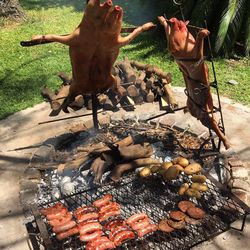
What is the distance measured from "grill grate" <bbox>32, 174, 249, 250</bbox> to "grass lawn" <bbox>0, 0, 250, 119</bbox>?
3220 millimetres

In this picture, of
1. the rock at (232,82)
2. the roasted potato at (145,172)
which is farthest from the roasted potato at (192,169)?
the rock at (232,82)

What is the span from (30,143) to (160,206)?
261cm

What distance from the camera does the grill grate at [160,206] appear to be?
13.2ft

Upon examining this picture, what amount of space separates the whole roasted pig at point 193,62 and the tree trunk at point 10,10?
975 centimetres

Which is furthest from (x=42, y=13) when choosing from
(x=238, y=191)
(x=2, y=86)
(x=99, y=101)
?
(x=238, y=191)

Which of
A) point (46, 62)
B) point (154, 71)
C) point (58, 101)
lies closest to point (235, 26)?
point (154, 71)

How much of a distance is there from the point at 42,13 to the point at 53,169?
10.6m

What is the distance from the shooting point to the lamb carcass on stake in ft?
13.4

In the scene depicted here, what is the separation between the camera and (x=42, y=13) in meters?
14.3

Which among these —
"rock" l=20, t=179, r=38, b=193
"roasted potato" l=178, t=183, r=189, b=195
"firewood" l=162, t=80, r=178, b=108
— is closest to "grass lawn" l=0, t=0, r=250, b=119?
"firewood" l=162, t=80, r=178, b=108

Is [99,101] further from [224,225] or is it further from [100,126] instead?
[224,225]

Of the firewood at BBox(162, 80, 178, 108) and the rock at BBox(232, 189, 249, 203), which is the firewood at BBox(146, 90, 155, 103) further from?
the rock at BBox(232, 189, 249, 203)

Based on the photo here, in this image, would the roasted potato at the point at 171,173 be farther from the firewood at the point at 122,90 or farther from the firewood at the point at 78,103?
the firewood at the point at 78,103

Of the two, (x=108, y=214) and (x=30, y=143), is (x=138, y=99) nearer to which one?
(x=30, y=143)
